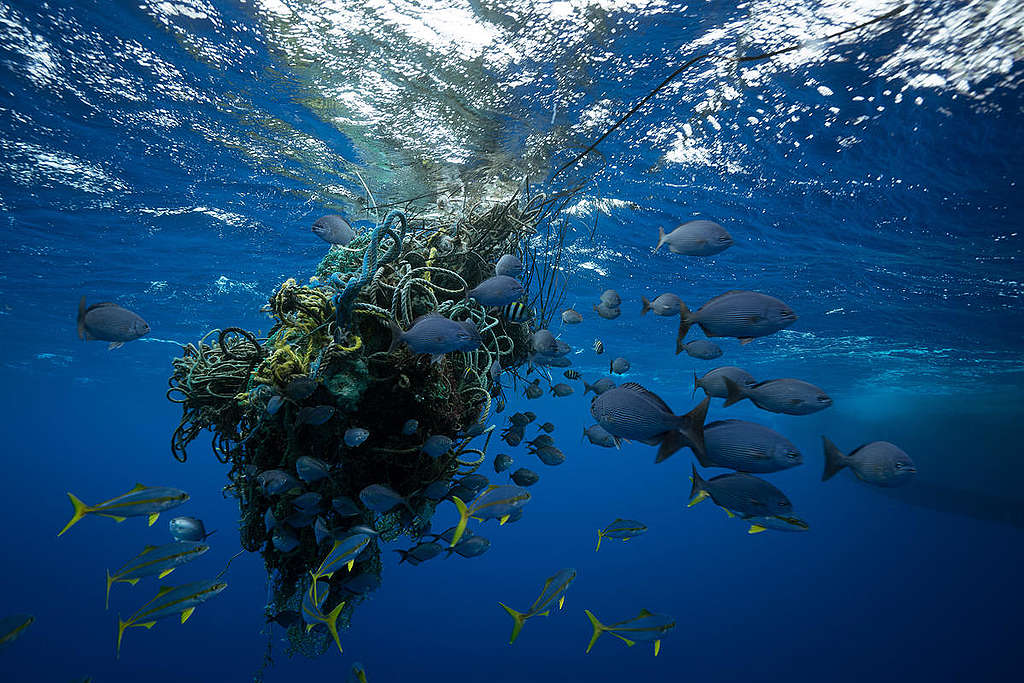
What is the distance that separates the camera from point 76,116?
8.38 metres

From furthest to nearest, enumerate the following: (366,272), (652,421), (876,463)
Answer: (876,463), (366,272), (652,421)

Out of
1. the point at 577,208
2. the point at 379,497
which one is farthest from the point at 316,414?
the point at 577,208

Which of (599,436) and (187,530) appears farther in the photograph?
(599,436)

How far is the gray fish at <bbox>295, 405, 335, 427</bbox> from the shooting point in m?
3.10

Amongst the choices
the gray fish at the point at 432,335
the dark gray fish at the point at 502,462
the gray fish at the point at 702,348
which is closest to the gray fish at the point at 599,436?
the dark gray fish at the point at 502,462

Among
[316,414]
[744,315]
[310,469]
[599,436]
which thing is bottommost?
[599,436]

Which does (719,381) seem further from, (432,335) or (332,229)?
(332,229)

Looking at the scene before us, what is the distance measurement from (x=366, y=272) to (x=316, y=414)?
114cm

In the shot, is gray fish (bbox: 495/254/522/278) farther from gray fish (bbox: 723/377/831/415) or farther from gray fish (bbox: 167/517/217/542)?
gray fish (bbox: 167/517/217/542)

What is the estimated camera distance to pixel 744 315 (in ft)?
11.1

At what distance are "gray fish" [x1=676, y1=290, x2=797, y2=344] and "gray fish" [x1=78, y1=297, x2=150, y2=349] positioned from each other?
511 centimetres

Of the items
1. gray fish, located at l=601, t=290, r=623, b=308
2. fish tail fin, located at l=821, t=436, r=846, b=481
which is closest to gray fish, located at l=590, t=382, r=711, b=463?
fish tail fin, located at l=821, t=436, r=846, b=481

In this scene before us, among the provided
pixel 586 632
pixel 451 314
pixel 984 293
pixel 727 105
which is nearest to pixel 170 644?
pixel 586 632

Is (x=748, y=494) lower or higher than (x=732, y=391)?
lower
